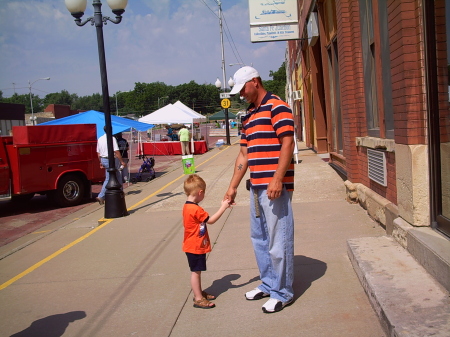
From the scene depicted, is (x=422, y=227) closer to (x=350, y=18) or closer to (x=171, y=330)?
(x=171, y=330)

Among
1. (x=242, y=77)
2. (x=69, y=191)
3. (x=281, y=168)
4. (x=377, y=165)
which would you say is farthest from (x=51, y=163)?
(x=281, y=168)

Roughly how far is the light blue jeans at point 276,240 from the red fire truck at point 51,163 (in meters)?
7.85

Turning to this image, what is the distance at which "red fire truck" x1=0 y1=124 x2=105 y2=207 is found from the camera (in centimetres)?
1033

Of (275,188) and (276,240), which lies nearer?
(275,188)

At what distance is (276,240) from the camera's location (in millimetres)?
3996

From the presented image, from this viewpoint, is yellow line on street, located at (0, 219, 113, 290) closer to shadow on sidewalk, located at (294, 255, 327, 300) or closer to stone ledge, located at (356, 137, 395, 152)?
shadow on sidewalk, located at (294, 255, 327, 300)

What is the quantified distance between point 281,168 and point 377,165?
3.08 m

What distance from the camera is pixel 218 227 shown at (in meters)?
7.51

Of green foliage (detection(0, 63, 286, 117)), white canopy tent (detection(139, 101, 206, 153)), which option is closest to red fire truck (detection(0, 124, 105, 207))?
white canopy tent (detection(139, 101, 206, 153))

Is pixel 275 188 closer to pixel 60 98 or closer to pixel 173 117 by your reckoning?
pixel 173 117

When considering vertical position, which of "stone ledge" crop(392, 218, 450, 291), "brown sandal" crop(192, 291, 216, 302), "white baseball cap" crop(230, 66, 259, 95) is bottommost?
"brown sandal" crop(192, 291, 216, 302)

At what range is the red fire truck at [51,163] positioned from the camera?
10328mm

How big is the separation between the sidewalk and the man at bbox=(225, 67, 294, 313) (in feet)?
1.08

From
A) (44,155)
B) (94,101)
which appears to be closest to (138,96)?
(94,101)
